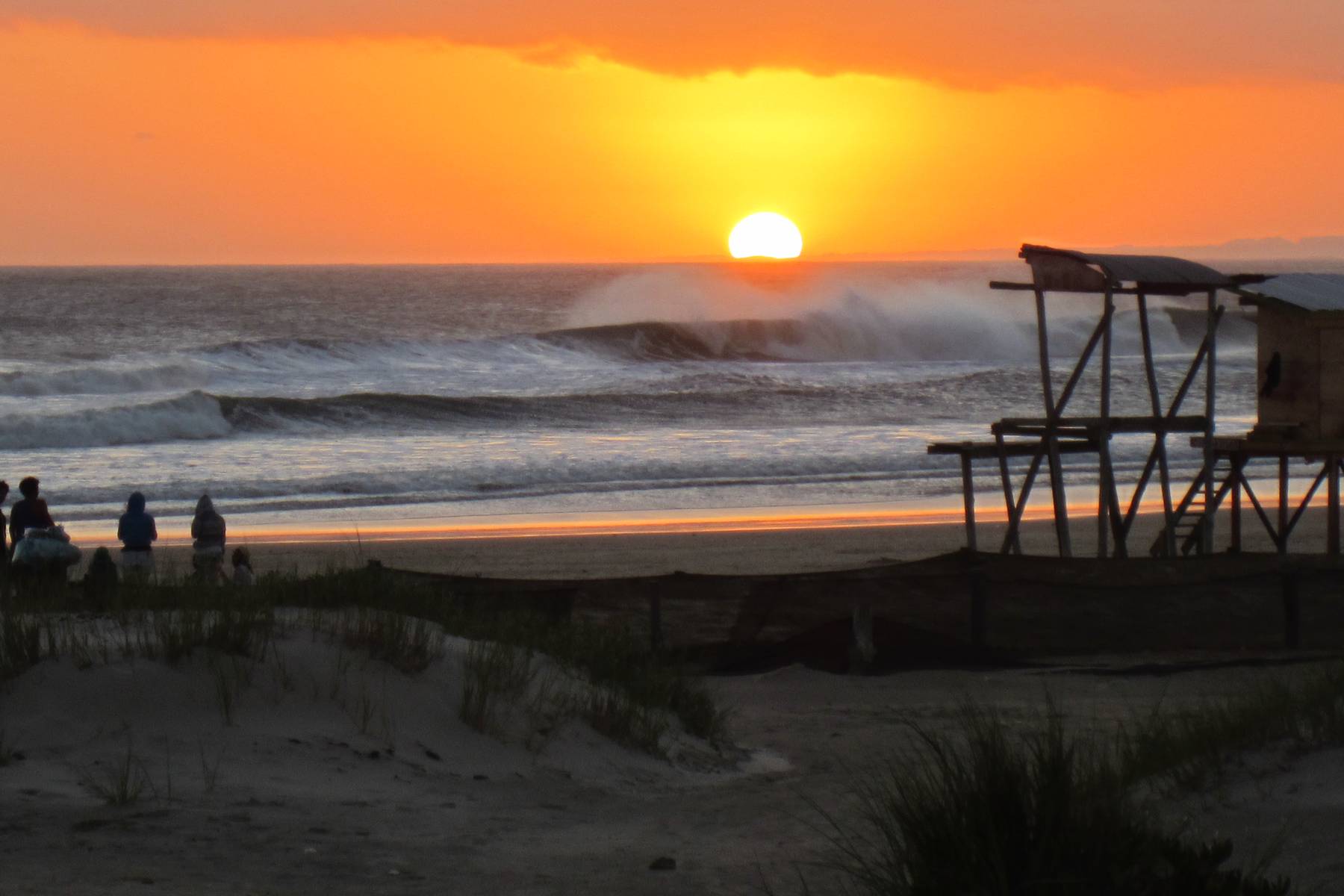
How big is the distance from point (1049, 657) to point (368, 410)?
30.9 m

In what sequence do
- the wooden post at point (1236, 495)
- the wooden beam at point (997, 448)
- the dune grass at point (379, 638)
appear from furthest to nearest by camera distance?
the wooden post at point (1236, 495) → the wooden beam at point (997, 448) → the dune grass at point (379, 638)

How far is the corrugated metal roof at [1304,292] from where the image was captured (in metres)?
15.1

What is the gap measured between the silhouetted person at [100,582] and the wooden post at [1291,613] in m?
8.20

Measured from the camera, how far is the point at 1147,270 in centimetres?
1492

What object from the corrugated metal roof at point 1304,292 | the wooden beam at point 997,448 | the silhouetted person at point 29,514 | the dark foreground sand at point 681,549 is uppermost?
the corrugated metal roof at point 1304,292

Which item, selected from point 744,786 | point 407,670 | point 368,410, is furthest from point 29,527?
point 368,410

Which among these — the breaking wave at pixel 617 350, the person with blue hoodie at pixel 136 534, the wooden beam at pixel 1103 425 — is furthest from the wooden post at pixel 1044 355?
the breaking wave at pixel 617 350

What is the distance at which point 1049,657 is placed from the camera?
11.4 metres

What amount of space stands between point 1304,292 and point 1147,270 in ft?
5.83

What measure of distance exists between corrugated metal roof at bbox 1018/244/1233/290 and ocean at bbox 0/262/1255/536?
9748 millimetres

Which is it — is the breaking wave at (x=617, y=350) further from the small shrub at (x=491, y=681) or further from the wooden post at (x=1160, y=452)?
the small shrub at (x=491, y=681)

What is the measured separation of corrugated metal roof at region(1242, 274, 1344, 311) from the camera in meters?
15.1

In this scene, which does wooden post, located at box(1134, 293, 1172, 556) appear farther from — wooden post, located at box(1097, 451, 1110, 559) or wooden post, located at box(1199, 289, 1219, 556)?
wooden post, located at box(1097, 451, 1110, 559)

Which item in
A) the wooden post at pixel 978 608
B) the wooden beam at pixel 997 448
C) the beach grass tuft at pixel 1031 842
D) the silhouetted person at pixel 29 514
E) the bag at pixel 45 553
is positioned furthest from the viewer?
the wooden beam at pixel 997 448
